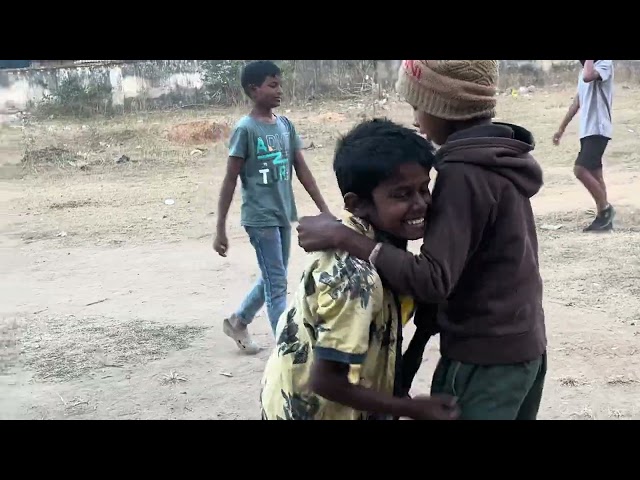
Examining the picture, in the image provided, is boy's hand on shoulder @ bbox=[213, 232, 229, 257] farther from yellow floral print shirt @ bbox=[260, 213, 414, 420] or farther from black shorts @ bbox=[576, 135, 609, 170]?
black shorts @ bbox=[576, 135, 609, 170]

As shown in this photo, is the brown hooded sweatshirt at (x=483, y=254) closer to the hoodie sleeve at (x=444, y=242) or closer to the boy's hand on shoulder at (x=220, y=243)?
the hoodie sleeve at (x=444, y=242)

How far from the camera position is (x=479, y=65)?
1679 millimetres

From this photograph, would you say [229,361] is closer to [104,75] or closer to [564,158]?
[564,158]

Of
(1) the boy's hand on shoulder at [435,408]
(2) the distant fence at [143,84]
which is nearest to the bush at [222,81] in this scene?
(2) the distant fence at [143,84]

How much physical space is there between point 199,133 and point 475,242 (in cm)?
1072

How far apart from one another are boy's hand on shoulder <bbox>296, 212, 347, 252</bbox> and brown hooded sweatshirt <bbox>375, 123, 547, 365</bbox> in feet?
0.36

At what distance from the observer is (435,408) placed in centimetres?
164

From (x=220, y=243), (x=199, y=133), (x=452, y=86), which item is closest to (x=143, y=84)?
(x=199, y=133)

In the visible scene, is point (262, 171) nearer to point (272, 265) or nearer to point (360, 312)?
point (272, 265)

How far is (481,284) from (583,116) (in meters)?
5.18

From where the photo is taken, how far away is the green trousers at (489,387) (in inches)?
68.1

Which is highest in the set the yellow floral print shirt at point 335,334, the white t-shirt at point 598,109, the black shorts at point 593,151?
the yellow floral print shirt at point 335,334

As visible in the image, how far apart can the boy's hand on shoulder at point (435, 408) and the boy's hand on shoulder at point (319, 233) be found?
1.29 ft

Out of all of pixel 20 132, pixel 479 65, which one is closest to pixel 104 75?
pixel 20 132
